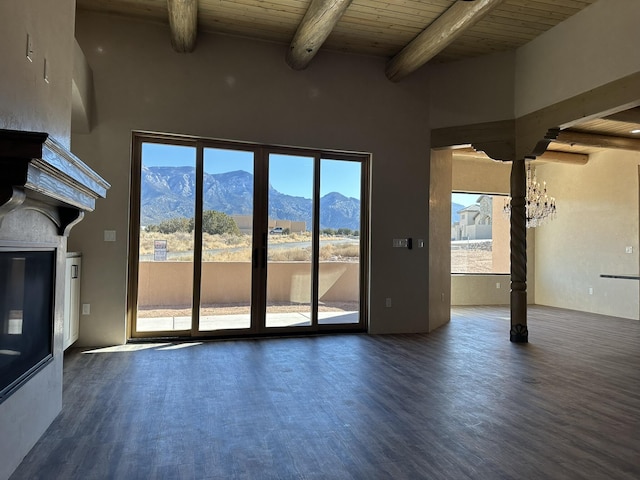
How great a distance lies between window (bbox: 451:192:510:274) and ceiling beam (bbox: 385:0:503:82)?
14.2 ft

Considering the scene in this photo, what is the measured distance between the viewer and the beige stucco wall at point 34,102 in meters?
1.91

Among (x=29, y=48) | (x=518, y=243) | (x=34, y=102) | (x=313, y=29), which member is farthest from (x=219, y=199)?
(x=518, y=243)

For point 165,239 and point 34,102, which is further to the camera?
point 165,239

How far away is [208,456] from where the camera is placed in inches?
88.8

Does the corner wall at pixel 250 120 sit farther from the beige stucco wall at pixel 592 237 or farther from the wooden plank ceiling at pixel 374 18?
the beige stucco wall at pixel 592 237

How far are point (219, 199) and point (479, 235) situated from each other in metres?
6.21

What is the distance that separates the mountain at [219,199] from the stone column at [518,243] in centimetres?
208

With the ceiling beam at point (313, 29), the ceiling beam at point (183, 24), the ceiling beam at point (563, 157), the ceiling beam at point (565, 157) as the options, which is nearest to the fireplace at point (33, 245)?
the ceiling beam at point (183, 24)

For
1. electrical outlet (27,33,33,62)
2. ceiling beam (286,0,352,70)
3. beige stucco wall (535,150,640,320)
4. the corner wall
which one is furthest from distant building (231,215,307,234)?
beige stucco wall (535,150,640,320)

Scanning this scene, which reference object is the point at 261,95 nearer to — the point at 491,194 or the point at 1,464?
the point at 1,464

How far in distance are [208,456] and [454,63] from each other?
546cm

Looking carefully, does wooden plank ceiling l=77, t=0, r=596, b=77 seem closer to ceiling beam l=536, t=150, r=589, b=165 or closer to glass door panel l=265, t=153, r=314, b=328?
glass door panel l=265, t=153, r=314, b=328

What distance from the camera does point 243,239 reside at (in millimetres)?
5262

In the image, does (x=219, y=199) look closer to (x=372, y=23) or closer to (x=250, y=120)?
(x=250, y=120)
